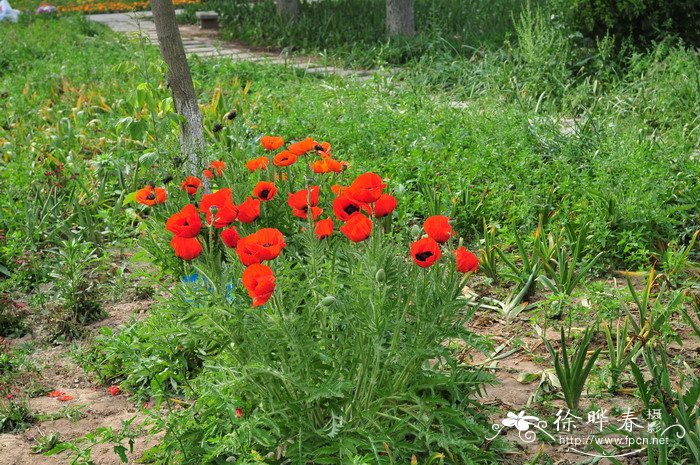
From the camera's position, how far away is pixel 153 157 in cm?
472

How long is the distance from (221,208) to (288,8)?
9939 mm

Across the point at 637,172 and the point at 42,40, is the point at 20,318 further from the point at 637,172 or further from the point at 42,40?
the point at 42,40

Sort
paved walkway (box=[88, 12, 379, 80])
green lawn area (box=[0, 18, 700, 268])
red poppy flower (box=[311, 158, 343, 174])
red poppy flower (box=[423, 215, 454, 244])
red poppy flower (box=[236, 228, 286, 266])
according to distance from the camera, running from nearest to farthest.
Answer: red poppy flower (box=[236, 228, 286, 266]) < red poppy flower (box=[423, 215, 454, 244]) < red poppy flower (box=[311, 158, 343, 174]) < green lawn area (box=[0, 18, 700, 268]) < paved walkway (box=[88, 12, 379, 80])

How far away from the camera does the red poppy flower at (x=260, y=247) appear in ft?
7.65

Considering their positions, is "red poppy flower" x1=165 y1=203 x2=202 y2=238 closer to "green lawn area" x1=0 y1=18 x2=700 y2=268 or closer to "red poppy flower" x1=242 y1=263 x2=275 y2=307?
"red poppy flower" x1=242 y1=263 x2=275 y2=307

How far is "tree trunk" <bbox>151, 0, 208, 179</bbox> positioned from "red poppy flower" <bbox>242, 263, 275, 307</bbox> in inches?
117

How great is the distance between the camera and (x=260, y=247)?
235cm

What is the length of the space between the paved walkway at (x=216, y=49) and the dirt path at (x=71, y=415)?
194cm

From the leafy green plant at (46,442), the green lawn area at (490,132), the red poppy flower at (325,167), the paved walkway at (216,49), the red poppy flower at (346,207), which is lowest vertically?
the leafy green plant at (46,442)

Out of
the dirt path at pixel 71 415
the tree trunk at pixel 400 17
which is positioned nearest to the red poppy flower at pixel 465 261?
the dirt path at pixel 71 415

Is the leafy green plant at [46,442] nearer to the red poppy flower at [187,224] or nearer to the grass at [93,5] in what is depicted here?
the red poppy flower at [187,224]

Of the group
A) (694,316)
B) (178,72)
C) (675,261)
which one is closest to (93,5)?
(178,72)

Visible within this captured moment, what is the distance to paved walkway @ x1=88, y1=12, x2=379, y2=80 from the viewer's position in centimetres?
880

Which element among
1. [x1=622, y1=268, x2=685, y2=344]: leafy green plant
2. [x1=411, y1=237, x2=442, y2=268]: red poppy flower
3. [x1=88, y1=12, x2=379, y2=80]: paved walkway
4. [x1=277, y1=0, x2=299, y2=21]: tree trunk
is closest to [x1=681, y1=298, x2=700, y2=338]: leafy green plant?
[x1=622, y1=268, x2=685, y2=344]: leafy green plant
